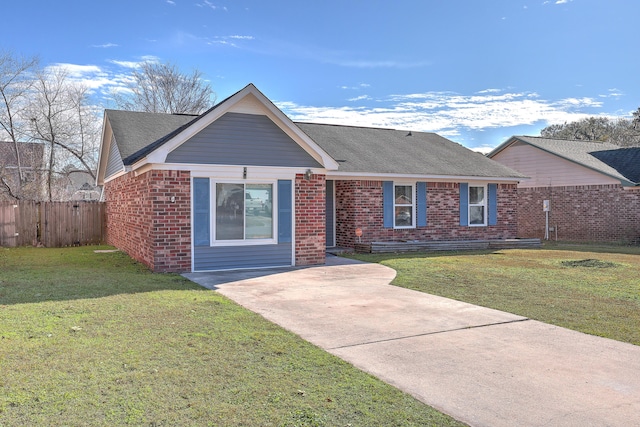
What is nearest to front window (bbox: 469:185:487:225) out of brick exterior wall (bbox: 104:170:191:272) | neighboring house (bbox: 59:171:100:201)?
brick exterior wall (bbox: 104:170:191:272)

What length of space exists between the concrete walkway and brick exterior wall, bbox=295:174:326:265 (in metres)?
3.30

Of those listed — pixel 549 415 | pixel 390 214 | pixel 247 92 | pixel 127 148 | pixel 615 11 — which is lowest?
pixel 549 415

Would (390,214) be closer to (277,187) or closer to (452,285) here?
(277,187)

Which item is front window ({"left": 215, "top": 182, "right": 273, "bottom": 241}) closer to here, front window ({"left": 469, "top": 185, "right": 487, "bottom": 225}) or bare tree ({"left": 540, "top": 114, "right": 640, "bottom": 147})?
front window ({"left": 469, "top": 185, "right": 487, "bottom": 225})

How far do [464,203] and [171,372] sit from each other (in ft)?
48.8

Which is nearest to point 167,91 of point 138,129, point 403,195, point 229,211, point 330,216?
point 138,129

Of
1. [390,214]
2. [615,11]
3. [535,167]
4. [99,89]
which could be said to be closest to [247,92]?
[390,214]

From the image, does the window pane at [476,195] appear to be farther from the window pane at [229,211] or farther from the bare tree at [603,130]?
the bare tree at [603,130]

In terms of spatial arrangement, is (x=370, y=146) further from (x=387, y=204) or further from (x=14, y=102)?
(x=14, y=102)

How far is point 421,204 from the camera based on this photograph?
1697 centimetres

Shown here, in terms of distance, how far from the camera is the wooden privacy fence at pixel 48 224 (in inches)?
682

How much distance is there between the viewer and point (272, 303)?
25.4ft

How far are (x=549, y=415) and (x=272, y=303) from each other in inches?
185

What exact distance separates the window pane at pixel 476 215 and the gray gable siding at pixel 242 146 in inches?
332
